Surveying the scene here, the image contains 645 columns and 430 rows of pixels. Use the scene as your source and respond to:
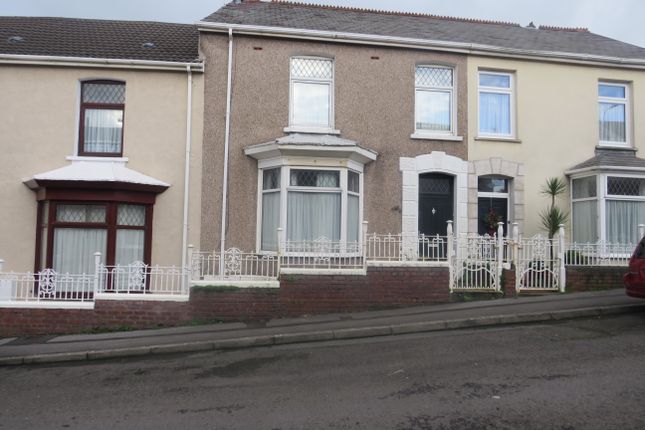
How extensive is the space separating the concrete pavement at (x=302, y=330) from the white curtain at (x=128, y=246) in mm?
2862

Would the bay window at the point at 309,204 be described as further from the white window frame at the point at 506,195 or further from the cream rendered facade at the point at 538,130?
the white window frame at the point at 506,195

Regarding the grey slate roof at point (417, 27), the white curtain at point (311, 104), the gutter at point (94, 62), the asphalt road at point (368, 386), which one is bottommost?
the asphalt road at point (368, 386)

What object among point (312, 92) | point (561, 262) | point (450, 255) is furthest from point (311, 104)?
point (561, 262)

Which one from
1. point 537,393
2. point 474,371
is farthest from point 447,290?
point 537,393

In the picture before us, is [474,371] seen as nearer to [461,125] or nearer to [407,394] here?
[407,394]

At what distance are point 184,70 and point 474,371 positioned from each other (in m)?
9.36

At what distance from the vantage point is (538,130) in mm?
13375

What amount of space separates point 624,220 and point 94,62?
13394 mm

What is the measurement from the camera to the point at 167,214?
11.9 metres

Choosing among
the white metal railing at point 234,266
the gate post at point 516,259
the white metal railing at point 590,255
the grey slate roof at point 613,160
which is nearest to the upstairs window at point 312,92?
the white metal railing at point 234,266

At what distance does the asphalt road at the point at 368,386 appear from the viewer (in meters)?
4.73

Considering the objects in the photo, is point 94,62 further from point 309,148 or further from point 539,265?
point 539,265

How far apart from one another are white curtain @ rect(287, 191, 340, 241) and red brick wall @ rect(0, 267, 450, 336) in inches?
75.6

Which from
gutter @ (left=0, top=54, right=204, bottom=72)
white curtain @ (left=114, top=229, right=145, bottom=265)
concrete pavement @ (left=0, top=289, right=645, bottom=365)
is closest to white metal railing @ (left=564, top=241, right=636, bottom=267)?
concrete pavement @ (left=0, top=289, right=645, bottom=365)
